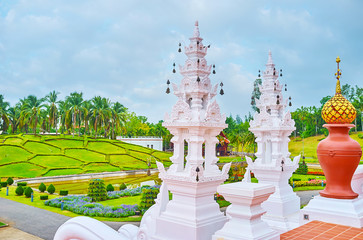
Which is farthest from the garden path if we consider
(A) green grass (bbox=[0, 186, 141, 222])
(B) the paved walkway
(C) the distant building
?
(C) the distant building

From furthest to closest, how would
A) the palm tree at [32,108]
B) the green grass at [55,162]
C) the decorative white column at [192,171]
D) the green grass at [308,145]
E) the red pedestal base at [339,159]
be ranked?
the green grass at [308,145] → the palm tree at [32,108] → the green grass at [55,162] → the decorative white column at [192,171] → the red pedestal base at [339,159]

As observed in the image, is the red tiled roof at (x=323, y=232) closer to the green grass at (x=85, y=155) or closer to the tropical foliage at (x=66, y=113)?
the green grass at (x=85, y=155)

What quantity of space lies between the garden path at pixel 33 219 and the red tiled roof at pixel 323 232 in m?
12.3

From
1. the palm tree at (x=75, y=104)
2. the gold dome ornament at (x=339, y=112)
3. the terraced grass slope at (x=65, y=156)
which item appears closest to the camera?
the gold dome ornament at (x=339, y=112)

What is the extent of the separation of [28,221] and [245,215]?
53.4ft

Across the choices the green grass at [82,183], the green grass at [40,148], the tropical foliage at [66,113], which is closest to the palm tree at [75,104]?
the tropical foliage at [66,113]

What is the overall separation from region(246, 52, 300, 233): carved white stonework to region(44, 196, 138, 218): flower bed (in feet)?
32.4

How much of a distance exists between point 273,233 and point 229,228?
62cm

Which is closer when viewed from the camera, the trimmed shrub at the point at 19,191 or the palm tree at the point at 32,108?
the trimmed shrub at the point at 19,191

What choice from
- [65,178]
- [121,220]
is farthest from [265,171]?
[65,178]

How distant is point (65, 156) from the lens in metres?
42.4

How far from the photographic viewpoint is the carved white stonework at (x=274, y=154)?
10117 mm

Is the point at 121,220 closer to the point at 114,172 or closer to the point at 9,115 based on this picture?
the point at 114,172

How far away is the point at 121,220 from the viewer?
54.7ft
